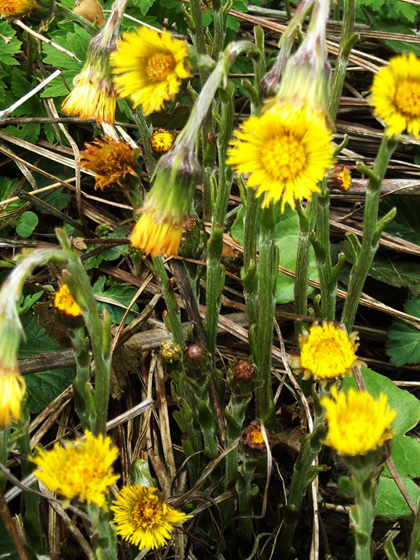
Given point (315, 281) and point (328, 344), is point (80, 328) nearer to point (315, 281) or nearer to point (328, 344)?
point (328, 344)

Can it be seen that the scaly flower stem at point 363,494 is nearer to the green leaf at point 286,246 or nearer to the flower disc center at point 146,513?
the flower disc center at point 146,513

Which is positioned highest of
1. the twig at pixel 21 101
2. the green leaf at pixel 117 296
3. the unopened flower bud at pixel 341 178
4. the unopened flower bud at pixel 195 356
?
the twig at pixel 21 101

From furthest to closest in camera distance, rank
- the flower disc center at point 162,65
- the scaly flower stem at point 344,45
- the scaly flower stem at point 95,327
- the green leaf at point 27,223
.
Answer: the green leaf at point 27,223 → the scaly flower stem at point 344,45 → the flower disc center at point 162,65 → the scaly flower stem at point 95,327

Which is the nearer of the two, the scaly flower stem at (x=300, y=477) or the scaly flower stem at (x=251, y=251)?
the scaly flower stem at (x=300, y=477)

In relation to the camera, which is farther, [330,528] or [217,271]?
[330,528]

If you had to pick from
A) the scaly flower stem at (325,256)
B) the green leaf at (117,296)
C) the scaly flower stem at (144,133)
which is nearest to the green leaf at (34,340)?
the green leaf at (117,296)

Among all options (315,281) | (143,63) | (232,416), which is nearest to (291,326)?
Result: (315,281)
